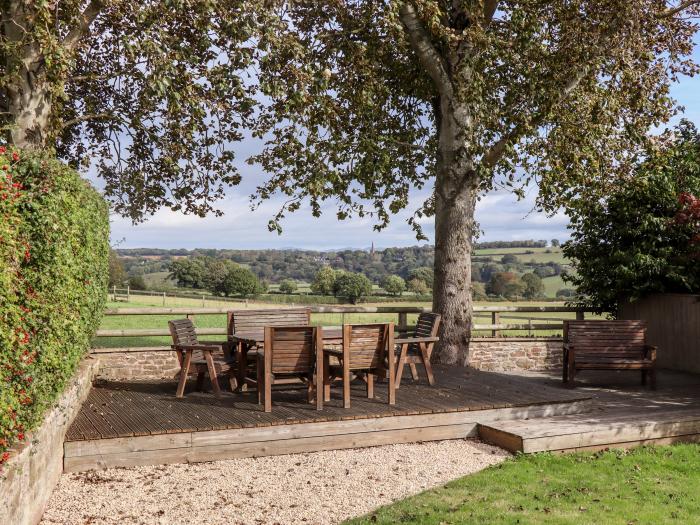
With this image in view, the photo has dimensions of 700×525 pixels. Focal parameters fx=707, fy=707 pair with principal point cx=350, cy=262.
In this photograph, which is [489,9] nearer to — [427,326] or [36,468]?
[427,326]

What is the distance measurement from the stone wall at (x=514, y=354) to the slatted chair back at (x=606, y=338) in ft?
7.72

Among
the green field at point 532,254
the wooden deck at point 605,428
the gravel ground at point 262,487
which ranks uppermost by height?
the green field at point 532,254

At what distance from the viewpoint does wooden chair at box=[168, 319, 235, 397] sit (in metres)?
7.86

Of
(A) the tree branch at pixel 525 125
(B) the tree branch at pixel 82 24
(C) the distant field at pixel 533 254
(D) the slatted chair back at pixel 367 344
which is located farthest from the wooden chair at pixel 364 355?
(C) the distant field at pixel 533 254

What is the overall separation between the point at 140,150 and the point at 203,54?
212 cm

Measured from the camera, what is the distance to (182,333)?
8.32 meters

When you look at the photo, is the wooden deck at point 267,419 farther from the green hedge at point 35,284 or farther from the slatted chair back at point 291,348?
the green hedge at point 35,284

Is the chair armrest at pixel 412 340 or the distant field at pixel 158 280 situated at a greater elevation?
the distant field at pixel 158 280

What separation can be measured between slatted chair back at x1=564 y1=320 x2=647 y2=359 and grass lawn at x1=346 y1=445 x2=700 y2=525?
3.71 metres

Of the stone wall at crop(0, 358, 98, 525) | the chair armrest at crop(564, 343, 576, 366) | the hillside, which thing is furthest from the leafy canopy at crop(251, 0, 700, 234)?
the hillside

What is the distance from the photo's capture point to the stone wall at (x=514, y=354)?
1289 centimetres

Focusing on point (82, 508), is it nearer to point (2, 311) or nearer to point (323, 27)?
point (2, 311)

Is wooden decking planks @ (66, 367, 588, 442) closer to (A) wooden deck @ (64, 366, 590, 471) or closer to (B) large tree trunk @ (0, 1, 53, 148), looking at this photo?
(A) wooden deck @ (64, 366, 590, 471)

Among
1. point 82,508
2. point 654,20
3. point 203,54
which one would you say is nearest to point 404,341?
point 82,508
